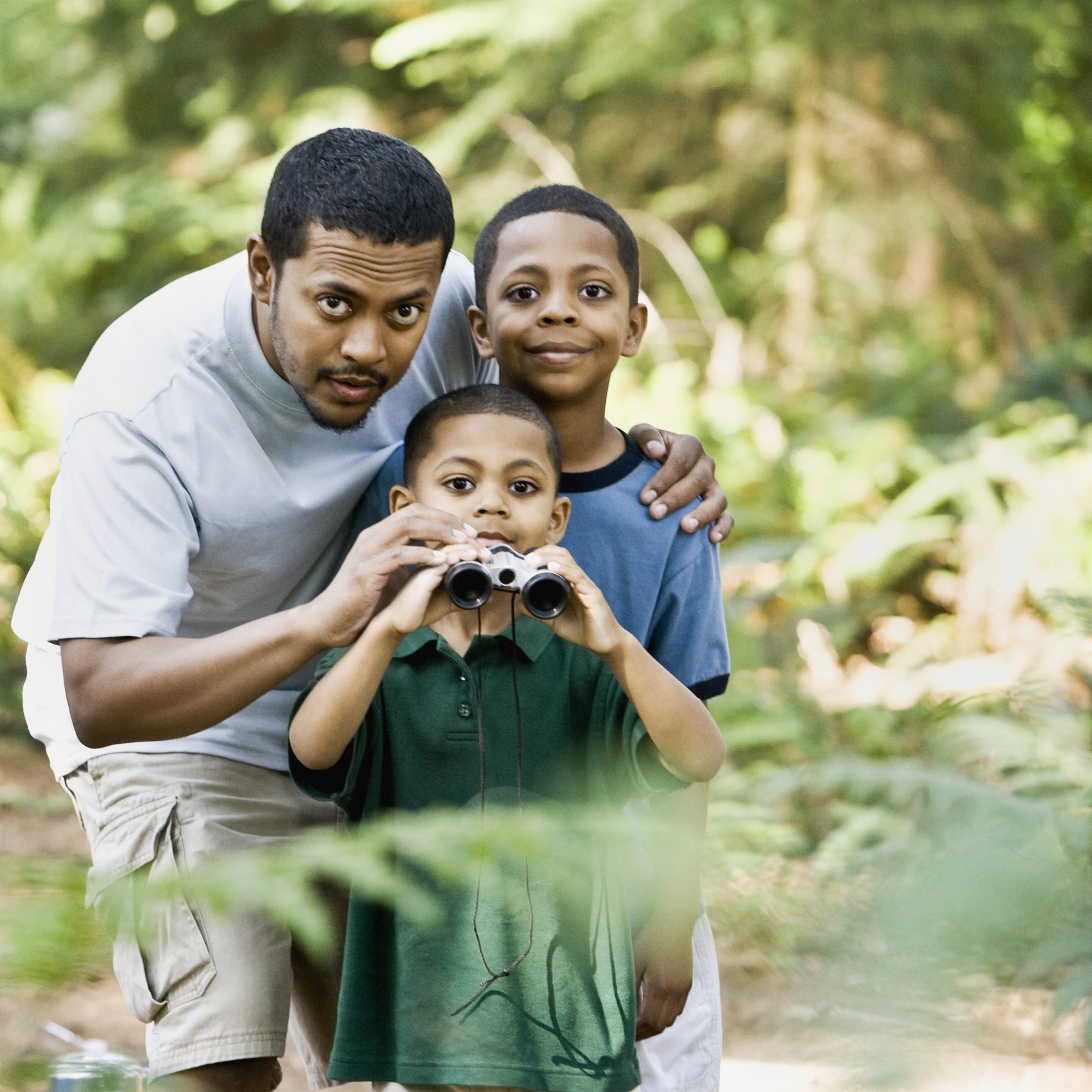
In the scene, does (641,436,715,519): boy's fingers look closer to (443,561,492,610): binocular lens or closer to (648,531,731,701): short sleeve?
(648,531,731,701): short sleeve

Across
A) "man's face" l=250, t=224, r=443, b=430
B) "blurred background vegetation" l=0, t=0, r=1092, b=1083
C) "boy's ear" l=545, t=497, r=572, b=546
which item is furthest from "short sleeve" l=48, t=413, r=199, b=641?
"blurred background vegetation" l=0, t=0, r=1092, b=1083

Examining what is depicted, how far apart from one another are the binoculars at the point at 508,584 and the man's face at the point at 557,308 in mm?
722

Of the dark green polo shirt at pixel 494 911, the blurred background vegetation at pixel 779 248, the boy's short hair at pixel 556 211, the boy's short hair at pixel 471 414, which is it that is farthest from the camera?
the blurred background vegetation at pixel 779 248

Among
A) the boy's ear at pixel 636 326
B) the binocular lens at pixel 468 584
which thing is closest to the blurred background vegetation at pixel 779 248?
the boy's ear at pixel 636 326

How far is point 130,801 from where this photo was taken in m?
2.78

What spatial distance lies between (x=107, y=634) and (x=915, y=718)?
4562mm

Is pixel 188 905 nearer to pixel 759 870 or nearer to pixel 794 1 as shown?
pixel 759 870

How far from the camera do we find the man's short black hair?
2.55m

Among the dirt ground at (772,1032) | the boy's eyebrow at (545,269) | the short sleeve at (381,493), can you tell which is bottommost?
the dirt ground at (772,1032)

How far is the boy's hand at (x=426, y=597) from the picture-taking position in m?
2.15

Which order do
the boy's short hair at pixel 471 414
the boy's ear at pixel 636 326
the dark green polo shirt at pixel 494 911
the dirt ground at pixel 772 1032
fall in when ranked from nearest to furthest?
the dark green polo shirt at pixel 494 911 < the boy's short hair at pixel 471 414 < the boy's ear at pixel 636 326 < the dirt ground at pixel 772 1032

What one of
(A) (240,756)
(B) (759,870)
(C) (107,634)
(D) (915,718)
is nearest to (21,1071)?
(B) (759,870)

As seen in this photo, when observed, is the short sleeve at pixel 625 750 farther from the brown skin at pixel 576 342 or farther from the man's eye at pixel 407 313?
the man's eye at pixel 407 313

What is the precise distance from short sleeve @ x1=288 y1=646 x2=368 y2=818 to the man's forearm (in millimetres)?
133
